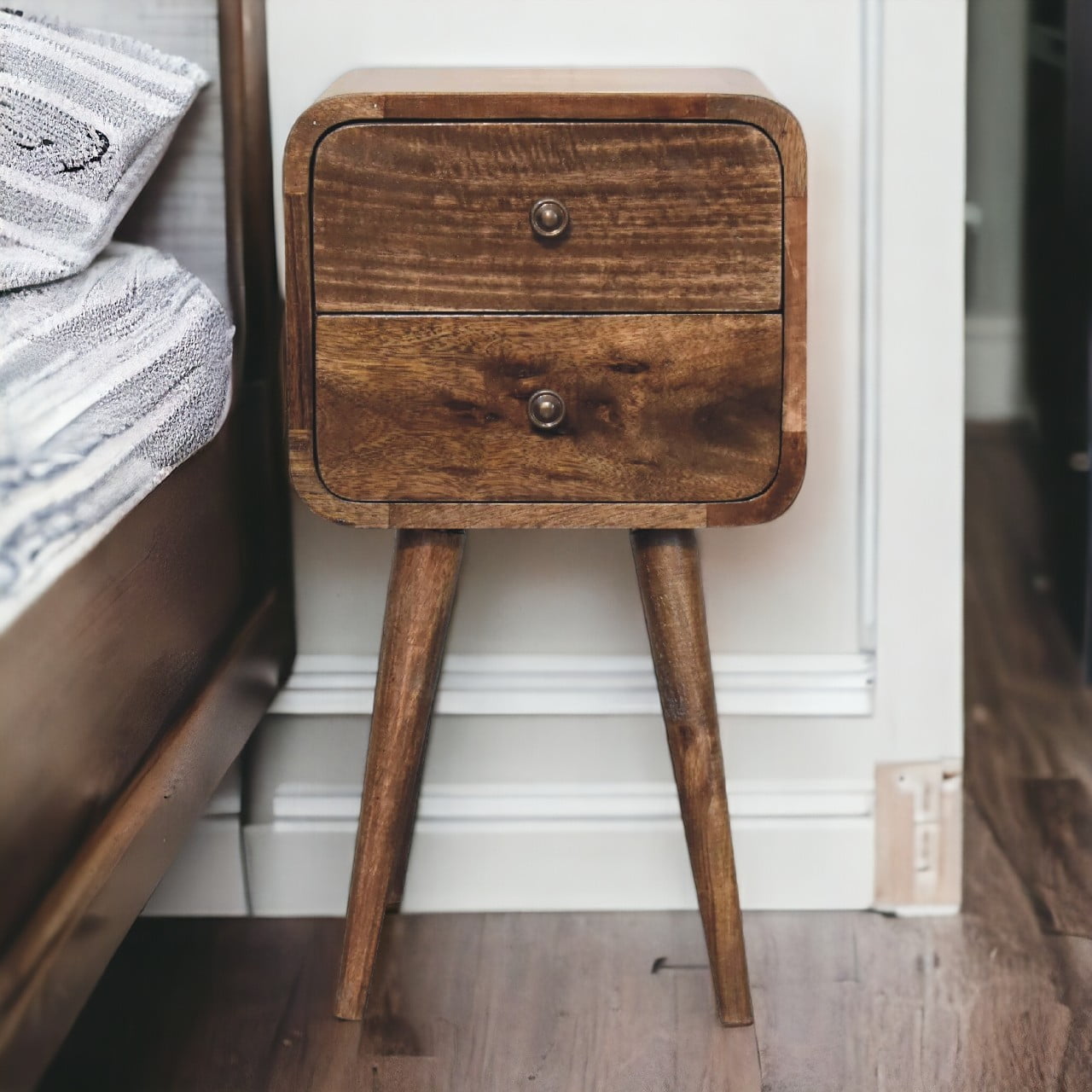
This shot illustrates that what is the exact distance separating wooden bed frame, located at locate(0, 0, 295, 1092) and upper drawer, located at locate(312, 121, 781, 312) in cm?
20

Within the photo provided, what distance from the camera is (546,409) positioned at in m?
0.81

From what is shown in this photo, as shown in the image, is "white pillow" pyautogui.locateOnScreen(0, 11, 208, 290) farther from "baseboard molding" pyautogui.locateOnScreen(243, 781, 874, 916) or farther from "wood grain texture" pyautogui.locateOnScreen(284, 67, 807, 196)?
"baseboard molding" pyautogui.locateOnScreen(243, 781, 874, 916)

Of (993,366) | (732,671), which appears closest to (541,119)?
(732,671)

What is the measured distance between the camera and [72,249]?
85 centimetres

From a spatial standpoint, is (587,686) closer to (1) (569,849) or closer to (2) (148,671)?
(1) (569,849)

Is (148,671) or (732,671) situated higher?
(148,671)

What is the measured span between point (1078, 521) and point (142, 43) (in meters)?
1.39

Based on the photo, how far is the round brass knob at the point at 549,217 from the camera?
0.79m

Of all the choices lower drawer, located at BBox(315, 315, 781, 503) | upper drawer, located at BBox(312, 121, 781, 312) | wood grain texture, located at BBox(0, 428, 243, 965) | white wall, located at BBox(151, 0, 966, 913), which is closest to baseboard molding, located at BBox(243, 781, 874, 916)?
white wall, located at BBox(151, 0, 966, 913)

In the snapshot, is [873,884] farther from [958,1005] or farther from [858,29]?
[858,29]

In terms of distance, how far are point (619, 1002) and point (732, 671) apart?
Answer: 11.7 inches

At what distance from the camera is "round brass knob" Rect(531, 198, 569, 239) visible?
2.58ft

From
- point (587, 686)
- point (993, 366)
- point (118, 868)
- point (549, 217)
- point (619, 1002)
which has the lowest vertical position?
point (993, 366)

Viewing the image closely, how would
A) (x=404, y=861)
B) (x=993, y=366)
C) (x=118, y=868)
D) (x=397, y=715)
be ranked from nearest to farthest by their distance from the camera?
(x=118, y=868), (x=397, y=715), (x=404, y=861), (x=993, y=366)
